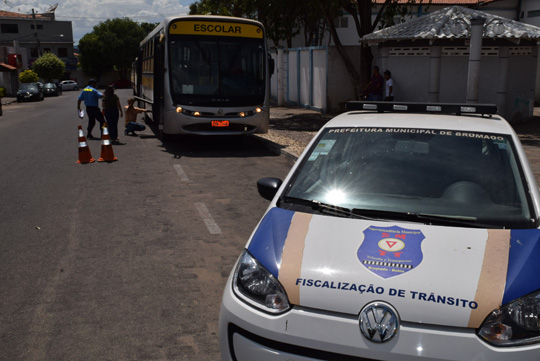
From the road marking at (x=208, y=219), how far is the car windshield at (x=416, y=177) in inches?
123

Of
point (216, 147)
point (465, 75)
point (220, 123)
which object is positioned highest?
point (465, 75)

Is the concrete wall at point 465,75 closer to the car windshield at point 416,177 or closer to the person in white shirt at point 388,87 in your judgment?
the person in white shirt at point 388,87

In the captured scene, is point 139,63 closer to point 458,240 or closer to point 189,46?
point 189,46

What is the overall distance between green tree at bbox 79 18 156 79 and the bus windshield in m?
81.4

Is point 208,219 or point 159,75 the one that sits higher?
point 159,75

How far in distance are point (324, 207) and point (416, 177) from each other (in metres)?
0.76

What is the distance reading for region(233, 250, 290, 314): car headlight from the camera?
9.70 ft

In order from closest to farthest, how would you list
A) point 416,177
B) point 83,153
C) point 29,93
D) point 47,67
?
point 416,177, point 83,153, point 29,93, point 47,67

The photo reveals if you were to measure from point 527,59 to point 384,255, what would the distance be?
18563 millimetres

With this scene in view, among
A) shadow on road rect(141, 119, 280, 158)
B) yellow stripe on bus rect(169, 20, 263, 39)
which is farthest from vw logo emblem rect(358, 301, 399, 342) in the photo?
yellow stripe on bus rect(169, 20, 263, 39)

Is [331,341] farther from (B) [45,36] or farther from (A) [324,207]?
(B) [45,36]

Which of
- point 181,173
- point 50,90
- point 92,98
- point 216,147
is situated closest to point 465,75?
point 216,147

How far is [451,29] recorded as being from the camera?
17.9m

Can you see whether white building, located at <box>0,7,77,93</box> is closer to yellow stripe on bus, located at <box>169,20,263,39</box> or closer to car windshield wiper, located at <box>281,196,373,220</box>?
yellow stripe on bus, located at <box>169,20,263,39</box>
